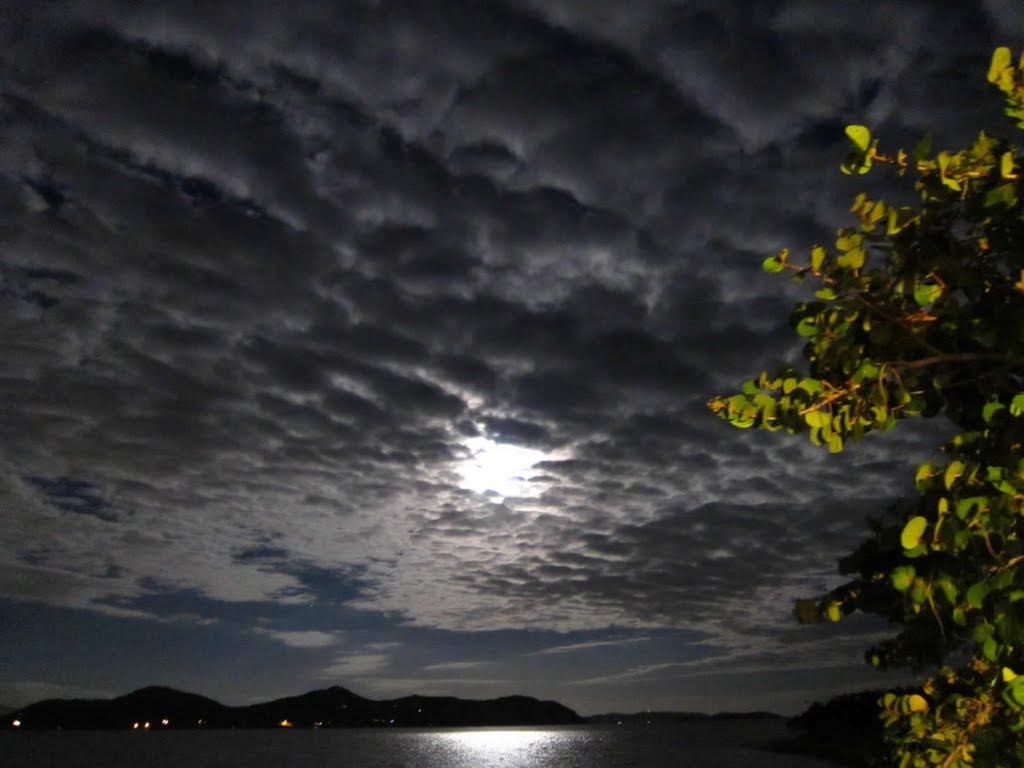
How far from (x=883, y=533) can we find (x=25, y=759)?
24120 centimetres

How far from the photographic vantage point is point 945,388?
3.80 meters

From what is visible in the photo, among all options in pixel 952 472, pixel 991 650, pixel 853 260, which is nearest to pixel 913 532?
pixel 952 472

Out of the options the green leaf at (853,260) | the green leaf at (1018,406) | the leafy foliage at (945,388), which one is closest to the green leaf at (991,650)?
the leafy foliage at (945,388)

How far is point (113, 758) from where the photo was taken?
188625 mm

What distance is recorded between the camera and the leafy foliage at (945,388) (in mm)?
2938

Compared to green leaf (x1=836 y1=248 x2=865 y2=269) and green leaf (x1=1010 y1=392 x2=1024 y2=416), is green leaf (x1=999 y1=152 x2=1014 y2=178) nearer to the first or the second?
green leaf (x1=836 y1=248 x2=865 y2=269)

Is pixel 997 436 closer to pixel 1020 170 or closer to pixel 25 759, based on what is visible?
pixel 1020 170

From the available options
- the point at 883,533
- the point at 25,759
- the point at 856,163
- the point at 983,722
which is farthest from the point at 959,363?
the point at 25,759

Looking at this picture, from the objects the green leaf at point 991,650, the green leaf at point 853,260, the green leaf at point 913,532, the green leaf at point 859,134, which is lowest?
the green leaf at point 991,650

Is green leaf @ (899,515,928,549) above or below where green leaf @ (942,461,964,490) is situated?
below

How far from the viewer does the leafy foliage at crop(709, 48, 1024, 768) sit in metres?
2.94

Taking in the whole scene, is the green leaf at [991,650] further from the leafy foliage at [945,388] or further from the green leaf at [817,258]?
the green leaf at [817,258]

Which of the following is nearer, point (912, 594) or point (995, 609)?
point (995, 609)

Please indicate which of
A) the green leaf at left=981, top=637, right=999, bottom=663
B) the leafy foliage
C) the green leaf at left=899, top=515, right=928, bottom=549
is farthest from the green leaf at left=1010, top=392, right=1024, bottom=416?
the green leaf at left=981, top=637, right=999, bottom=663
